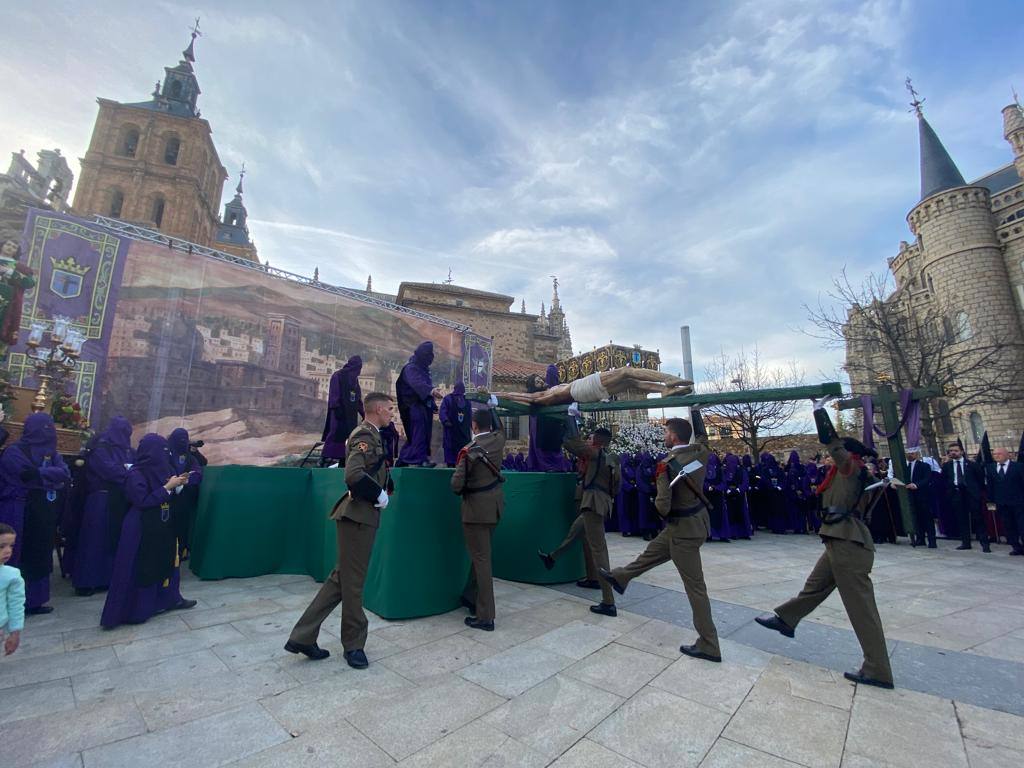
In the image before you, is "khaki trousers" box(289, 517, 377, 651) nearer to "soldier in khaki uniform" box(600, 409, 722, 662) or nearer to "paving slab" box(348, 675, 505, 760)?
"paving slab" box(348, 675, 505, 760)

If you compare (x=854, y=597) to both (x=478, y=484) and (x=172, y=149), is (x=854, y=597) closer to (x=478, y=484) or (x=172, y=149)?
(x=478, y=484)

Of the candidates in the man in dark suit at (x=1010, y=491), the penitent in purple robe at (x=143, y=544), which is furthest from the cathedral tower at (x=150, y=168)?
the man in dark suit at (x=1010, y=491)

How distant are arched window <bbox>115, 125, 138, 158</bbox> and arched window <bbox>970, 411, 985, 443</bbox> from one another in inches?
2729

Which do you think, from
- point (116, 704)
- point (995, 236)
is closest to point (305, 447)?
point (116, 704)

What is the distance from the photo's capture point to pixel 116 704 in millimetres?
2812

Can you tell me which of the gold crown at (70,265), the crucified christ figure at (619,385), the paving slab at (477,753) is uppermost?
the gold crown at (70,265)

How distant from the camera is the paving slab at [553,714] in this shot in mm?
2502

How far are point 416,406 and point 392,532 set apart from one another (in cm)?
185

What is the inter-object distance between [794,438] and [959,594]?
76.6ft

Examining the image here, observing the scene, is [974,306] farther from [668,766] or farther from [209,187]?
[209,187]

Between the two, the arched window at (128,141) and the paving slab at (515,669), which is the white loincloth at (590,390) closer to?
the paving slab at (515,669)

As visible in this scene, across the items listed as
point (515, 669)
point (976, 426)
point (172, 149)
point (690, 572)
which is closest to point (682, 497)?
point (690, 572)

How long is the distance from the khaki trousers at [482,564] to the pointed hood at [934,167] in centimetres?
4583

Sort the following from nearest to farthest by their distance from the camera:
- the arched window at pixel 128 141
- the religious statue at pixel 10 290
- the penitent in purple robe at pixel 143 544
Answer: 1. the penitent in purple robe at pixel 143 544
2. the religious statue at pixel 10 290
3. the arched window at pixel 128 141
